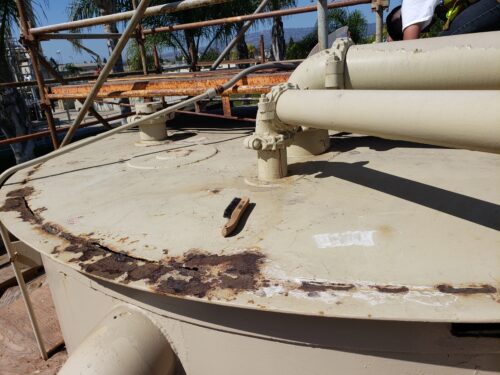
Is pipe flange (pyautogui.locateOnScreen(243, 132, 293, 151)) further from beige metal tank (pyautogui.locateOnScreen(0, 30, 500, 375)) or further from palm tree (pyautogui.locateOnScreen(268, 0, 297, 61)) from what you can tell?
palm tree (pyautogui.locateOnScreen(268, 0, 297, 61))

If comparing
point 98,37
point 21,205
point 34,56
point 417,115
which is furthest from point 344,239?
point 98,37

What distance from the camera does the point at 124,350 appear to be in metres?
1.91

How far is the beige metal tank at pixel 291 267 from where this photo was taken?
1616 mm

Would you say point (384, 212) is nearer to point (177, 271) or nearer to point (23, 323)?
point (177, 271)

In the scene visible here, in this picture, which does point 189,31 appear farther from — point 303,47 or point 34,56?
point 34,56

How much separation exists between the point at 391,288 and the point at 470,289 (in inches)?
11.2

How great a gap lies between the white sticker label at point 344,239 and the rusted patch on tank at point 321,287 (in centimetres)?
27

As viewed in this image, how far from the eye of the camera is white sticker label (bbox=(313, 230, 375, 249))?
1906 millimetres

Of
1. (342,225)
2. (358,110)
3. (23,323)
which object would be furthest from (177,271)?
(23,323)

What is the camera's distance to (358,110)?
1798 millimetres

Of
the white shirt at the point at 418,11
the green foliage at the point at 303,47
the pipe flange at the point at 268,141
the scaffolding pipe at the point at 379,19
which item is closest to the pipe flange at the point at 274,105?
the pipe flange at the point at 268,141

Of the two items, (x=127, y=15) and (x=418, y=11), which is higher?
(x=127, y=15)

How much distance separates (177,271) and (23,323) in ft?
10.0

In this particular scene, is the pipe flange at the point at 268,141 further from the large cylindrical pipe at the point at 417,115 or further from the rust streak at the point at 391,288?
the rust streak at the point at 391,288
